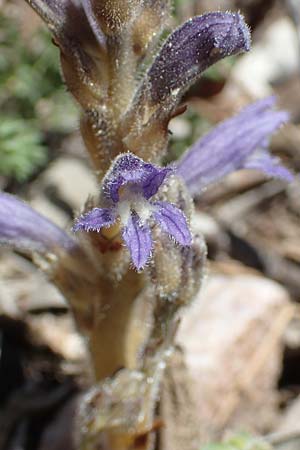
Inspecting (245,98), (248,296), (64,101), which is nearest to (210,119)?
(245,98)

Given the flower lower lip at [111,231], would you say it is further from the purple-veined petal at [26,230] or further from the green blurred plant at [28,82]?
the green blurred plant at [28,82]

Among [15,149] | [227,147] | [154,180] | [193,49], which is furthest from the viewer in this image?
[15,149]

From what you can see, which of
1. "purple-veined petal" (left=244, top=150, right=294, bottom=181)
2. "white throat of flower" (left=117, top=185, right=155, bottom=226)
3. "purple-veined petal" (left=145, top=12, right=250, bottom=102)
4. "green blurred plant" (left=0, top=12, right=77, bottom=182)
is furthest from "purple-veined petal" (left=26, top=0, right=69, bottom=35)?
"green blurred plant" (left=0, top=12, right=77, bottom=182)

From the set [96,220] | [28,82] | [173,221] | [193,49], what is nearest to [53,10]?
[193,49]

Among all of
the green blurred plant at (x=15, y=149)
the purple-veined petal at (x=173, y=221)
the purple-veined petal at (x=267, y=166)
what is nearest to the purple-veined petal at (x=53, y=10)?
the purple-veined petal at (x=173, y=221)

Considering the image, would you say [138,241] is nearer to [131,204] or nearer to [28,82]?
[131,204]
